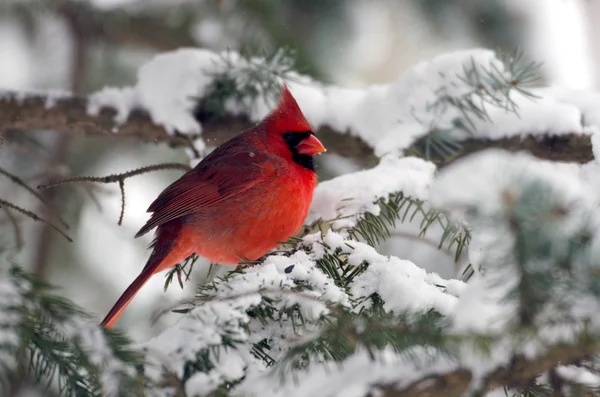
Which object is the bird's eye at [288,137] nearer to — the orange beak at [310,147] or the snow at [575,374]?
the orange beak at [310,147]

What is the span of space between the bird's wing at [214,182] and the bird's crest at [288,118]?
0.47 ft

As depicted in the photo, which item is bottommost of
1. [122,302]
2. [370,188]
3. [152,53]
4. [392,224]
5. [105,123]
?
[122,302]

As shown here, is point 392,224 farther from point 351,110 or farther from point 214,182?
point 351,110

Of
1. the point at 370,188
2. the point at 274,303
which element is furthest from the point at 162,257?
the point at 274,303

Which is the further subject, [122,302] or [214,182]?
[214,182]

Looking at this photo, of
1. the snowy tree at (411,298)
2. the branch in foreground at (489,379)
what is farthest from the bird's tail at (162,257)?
the branch in foreground at (489,379)

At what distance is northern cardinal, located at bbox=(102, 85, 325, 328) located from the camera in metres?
2.46

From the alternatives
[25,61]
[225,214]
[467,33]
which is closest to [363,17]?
[467,33]

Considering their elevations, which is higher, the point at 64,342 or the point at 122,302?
the point at 64,342

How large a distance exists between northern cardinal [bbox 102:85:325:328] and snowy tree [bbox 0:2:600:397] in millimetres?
124

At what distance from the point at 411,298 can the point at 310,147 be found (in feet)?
4.02

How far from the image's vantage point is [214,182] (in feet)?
8.69

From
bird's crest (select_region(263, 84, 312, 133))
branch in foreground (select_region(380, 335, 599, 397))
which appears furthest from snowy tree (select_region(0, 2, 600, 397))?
bird's crest (select_region(263, 84, 312, 133))

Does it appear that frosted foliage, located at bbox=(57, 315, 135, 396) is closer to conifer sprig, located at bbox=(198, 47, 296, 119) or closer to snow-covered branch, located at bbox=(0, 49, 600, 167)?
snow-covered branch, located at bbox=(0, 49, 600, 167)
